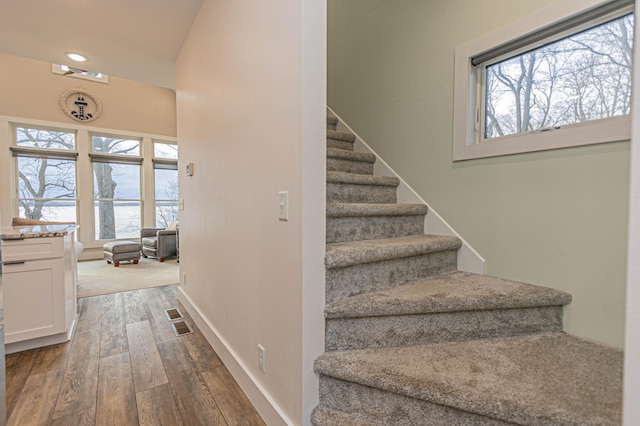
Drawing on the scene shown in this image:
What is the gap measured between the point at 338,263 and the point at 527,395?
2.57 ft

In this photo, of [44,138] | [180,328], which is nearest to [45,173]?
[44,138]

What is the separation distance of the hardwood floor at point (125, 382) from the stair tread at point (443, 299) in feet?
2.65

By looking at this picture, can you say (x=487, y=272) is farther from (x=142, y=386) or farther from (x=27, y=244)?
(x=27, y=244)

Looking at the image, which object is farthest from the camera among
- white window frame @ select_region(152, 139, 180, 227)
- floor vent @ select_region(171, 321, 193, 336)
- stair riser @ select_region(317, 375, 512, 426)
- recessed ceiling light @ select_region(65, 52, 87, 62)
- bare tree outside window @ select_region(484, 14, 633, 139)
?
white window frame @ select_region(152, 139, 180, 227)

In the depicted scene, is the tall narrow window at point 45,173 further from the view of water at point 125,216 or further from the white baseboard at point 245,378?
the white baseboard at point 245,378

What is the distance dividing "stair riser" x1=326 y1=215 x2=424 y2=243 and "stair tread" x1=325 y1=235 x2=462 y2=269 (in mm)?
59

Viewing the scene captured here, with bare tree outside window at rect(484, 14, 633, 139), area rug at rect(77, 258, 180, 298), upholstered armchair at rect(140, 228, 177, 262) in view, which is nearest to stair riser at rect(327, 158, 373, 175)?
bare tree outside window at rect(484, 14, 633, 139)

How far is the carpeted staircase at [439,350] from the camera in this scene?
3.10 feet

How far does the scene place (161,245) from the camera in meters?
5.50

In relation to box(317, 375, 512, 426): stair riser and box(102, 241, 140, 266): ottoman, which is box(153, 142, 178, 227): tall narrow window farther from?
box(317, 375, 512, 426): stair riser

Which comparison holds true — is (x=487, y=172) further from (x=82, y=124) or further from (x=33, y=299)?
(x=82, y=124)

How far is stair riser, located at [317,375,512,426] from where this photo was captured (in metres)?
0.99

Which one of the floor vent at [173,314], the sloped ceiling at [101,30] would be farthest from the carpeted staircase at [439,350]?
the sloped ceiling at [101,30]

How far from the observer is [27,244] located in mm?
2041
